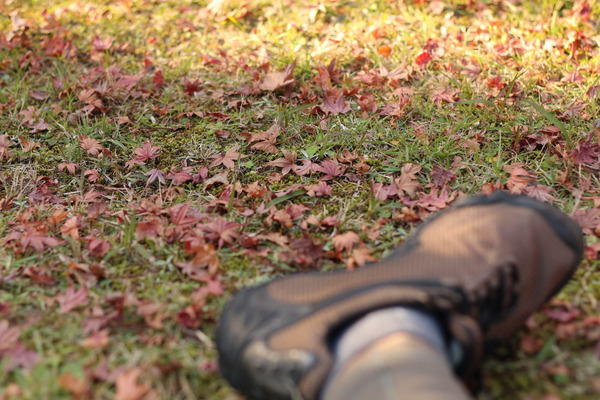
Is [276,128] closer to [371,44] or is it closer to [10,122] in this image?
[371,44]

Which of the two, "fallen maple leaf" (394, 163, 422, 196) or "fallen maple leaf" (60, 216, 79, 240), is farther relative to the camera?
"fallen maple leaf" (394, 163, 422, 196)

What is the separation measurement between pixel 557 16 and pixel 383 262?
266 centimetres

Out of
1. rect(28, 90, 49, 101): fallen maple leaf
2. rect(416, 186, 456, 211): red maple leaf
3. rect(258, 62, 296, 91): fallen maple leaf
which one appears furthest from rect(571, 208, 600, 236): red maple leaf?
rect(28, 90, 49, 101): fallen maple leaf

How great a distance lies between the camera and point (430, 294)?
54.3 inches

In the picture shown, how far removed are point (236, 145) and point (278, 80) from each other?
1.66 ft

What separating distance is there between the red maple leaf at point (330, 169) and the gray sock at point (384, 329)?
1.07m

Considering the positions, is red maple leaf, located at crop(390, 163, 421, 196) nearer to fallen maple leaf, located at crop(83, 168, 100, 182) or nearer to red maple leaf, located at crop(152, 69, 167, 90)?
fallen maple leaf, located at crop(83, 168, 100, 182)

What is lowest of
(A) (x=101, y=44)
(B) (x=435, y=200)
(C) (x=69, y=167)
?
(B) (x=435, y=200)

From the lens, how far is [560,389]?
144 cm

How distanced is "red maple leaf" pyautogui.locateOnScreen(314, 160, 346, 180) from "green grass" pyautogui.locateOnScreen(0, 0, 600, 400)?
4 centimetres

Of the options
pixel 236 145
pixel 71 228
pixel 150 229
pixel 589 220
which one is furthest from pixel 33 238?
pixel 589 220

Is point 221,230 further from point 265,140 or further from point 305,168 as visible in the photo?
point 265,140

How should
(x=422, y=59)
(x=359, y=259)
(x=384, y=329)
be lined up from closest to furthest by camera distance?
1. (x=384, y=329)
2. (x=359, y=259)
3. (x=422, y=59)

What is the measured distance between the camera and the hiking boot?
4.37 feet
